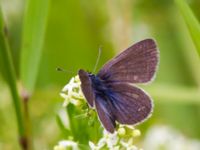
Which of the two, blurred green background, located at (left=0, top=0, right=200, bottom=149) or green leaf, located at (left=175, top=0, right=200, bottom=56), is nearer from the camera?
green leaf, located at (left=175, top=0, right=200, bottom=56)

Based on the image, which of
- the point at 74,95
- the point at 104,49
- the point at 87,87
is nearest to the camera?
the point at 87,87

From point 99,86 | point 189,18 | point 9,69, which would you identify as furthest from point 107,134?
point 9,69

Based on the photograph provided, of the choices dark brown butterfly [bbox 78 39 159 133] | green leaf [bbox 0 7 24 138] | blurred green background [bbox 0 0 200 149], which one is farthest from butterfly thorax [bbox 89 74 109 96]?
blurred green background [bbox 0 0 200 149]

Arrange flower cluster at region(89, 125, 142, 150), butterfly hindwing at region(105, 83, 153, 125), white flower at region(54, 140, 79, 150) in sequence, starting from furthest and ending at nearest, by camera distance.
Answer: white flower at region(54, 140, 79, 150)
flower cluster at region(89, 125, 142, 150)
butterfly hindwing at region(105, 83, 153, 125)

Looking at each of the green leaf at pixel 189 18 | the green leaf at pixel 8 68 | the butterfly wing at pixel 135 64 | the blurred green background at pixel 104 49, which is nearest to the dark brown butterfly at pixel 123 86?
the butterfly wing at pixel 135 64

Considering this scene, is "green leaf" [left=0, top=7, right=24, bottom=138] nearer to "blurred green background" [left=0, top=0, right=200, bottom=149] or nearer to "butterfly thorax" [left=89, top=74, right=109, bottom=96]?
"butterfly thorax" [left=89, top=74, right=109, bottom=96]

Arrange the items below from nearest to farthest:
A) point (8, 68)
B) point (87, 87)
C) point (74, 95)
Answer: point (87, 87) < point (74, 95) < point (8, 68)

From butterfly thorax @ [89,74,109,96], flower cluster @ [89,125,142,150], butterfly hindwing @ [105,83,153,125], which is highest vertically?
butterfly thorax @ [89,74,109,96]

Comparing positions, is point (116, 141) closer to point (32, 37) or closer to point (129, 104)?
point (129, 104)
